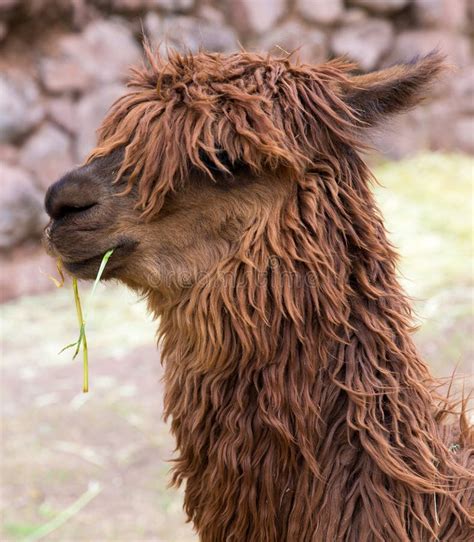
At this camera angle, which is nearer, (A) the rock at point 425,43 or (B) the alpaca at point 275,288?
(B) the alpaca at point 275,288

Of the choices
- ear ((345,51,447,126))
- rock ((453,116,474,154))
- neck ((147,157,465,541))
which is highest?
rock ((453,116,474,154))

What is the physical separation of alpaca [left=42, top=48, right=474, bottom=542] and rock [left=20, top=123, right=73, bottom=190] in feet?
14.6

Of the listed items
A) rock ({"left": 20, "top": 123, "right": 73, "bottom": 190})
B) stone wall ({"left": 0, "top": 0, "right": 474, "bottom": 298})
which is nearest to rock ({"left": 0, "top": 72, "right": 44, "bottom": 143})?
stone wall ({"left": 0, "top": 0, "right": 474, "bottom": 298})

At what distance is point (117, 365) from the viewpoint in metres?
5.19

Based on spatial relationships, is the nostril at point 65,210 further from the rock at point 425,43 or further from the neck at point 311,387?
the rock at point 425,43

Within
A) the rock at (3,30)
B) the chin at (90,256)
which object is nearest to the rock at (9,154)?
the rock at (3,30)

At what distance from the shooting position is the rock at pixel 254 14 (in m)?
7.35

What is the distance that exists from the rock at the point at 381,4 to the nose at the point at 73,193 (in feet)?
21.8

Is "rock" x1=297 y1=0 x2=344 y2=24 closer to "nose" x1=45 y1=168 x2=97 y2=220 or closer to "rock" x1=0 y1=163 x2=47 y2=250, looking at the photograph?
"rock" x1=0 y1=163 x2=47 y2=250

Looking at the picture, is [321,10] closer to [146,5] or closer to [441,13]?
[441,13]

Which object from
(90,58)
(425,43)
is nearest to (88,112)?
(90,58)

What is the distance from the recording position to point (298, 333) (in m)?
→ 1.90

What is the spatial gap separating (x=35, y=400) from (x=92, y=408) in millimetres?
328

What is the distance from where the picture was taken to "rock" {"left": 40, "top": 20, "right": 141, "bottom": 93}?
634 cm
